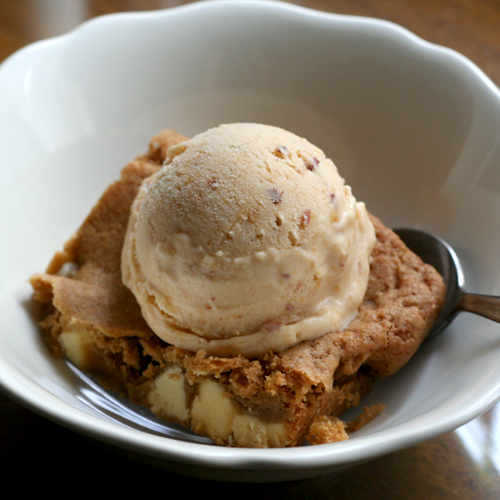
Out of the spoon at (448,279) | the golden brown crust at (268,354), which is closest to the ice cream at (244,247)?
the golden brown crust at (268,354)

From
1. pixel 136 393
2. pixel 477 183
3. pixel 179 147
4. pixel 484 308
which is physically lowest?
pixel 136 393

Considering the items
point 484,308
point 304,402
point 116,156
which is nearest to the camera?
point 304,402

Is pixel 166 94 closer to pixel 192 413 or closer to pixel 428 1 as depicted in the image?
pixel 192 413

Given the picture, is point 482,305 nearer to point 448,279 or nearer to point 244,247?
point 448,279

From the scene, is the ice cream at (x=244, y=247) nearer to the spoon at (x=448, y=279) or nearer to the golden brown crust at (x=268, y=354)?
the golden brown crust at (x=268, y=354)

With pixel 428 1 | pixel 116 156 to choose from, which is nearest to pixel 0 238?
pixel 116 156

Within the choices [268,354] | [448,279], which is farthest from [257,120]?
[268,354]
